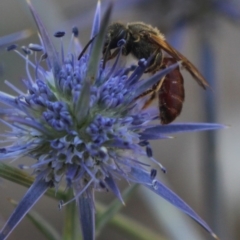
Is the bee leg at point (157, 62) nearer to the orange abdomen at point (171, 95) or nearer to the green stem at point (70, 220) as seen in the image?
the orange abdomen at point (171, 95)

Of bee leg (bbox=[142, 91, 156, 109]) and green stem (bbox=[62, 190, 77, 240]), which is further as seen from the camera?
bee leg (bbox=[142, 91, 156, 109])

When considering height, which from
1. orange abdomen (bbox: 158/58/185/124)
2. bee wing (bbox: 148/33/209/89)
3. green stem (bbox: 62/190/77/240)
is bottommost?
green stem (bbox: 62/190/77/240)

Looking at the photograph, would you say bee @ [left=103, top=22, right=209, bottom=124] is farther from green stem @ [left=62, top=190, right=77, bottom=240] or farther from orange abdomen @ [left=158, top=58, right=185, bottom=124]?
green stem @ [left=62, top=190, right=77, bottom=240]

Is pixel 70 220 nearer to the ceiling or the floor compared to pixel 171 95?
nearer to the floor

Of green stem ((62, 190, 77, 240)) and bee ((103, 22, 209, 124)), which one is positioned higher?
bee ((103, 22, 209, 124))

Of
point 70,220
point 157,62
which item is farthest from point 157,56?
point 70,220

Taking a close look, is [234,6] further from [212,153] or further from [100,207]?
[100,207]

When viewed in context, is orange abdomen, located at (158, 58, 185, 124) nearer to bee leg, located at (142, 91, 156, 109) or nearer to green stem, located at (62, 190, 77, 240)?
bee leg, located at (142, 91, 156, 109)

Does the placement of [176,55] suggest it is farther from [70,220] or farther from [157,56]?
[70,220]

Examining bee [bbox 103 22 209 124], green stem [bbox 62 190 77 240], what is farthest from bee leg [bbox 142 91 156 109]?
green stem [bbox 62 190 77 240]

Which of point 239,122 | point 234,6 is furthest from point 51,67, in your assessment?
point 239,122
